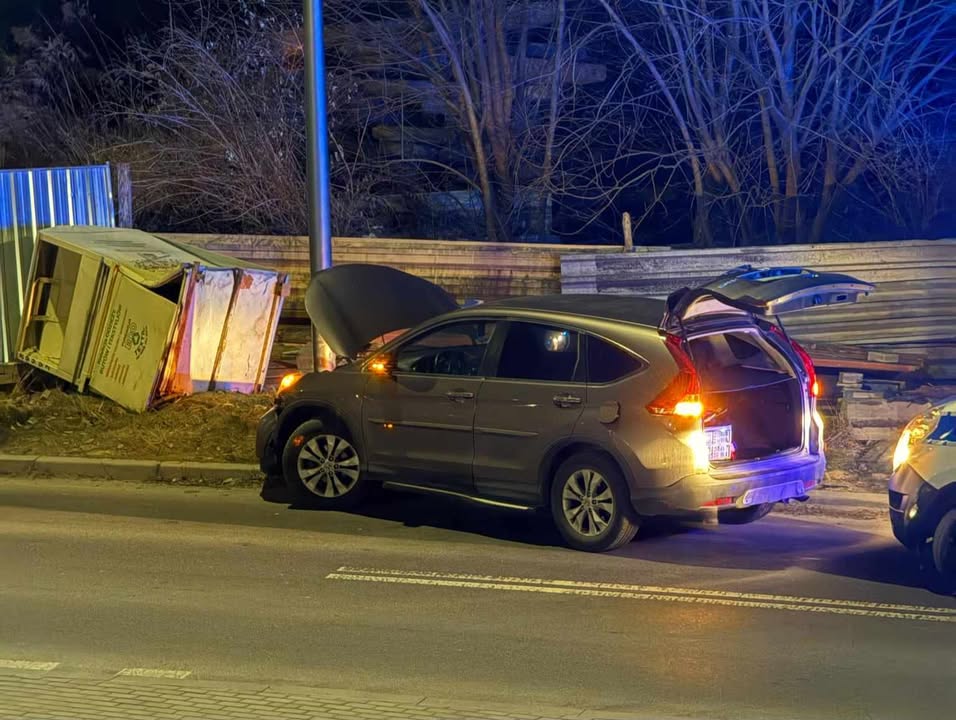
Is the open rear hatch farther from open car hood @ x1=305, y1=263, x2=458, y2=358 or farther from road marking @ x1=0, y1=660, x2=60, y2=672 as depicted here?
road marking @ x1=0, y1=660, x2=60, y2=672

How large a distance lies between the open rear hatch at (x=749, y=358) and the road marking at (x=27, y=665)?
399 centimetres

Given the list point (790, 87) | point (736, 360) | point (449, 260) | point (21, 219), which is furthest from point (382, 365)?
point (790, 87)

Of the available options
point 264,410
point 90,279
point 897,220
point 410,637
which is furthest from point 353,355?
point 897,220

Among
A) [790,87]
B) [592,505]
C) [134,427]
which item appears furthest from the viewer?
[790,87]

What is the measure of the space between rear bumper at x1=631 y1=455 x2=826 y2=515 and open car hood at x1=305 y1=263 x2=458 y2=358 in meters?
2.92

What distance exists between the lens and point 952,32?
50.0ft

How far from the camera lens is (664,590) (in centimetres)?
680

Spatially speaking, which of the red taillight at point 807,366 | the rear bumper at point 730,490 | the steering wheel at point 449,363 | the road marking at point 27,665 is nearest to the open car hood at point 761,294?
the red taillight at point 807,366

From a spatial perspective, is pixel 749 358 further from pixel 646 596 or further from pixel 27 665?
pixel 27 665

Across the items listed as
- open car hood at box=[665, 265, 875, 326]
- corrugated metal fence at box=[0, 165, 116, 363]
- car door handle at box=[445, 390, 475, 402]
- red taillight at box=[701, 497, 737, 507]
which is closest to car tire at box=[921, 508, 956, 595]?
red taillight at box=[701, 497, 737, 507]

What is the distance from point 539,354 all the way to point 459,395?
636mm

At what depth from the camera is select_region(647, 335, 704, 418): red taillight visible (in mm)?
7254

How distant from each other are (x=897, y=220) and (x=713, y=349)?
9.20 metres

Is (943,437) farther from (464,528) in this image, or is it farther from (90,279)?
(90,279)
